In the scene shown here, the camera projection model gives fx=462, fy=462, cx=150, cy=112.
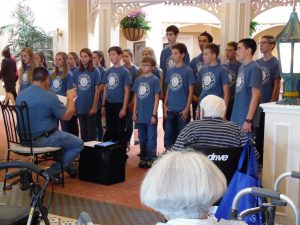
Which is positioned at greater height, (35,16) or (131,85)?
(35,16)

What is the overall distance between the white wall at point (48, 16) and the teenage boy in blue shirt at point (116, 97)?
540 centimetres

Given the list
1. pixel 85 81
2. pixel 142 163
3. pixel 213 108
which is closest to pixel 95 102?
pixel 85 81

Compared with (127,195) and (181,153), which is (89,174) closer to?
(127,195)

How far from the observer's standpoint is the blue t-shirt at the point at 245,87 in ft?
14.1

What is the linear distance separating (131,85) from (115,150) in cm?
115

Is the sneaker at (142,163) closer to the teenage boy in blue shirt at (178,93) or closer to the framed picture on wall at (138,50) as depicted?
the teenage boy in blue shirt at (178,93)

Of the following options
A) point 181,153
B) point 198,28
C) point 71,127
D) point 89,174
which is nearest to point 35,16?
point 198,28

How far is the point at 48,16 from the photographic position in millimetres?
11359

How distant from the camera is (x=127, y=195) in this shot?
4332 millimetres

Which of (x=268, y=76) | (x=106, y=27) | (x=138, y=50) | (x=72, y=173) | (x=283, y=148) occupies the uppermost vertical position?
(x=106, y=27)

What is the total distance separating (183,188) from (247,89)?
3.13 m

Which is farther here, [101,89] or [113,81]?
[101,89]

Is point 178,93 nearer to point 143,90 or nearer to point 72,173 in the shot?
point 143,90

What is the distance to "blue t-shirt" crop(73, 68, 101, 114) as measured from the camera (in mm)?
5664
